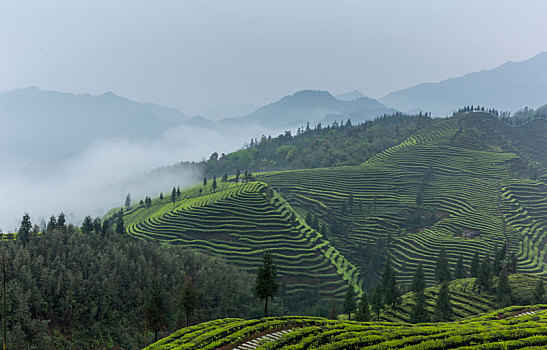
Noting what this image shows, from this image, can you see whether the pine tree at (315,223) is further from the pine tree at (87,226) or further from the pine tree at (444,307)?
the pine tree at (87,226)

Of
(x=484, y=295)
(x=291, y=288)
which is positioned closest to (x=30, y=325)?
(x=291, y=288)

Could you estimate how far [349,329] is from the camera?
2362 centimetres

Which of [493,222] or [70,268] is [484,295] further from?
[70,268]

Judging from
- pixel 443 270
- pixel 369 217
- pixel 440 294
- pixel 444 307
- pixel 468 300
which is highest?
pixel 369 217

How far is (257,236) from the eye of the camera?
89562 millimetres

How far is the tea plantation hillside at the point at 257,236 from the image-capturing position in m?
77.4

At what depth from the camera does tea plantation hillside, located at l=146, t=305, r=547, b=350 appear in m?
19.3

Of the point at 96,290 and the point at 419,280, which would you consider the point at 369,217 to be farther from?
the point at 96,290

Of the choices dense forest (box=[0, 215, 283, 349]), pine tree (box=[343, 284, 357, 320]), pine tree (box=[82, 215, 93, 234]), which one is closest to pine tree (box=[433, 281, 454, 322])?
pine tree (box=[343, 284, 357, 320])

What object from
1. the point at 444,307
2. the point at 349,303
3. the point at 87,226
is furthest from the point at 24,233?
the point at 444,307

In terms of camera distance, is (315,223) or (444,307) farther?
(315,223)

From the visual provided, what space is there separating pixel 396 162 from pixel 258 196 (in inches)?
3172

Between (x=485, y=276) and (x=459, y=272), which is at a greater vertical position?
(x=485, y=276)

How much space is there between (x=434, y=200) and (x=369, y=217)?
1131 inches
